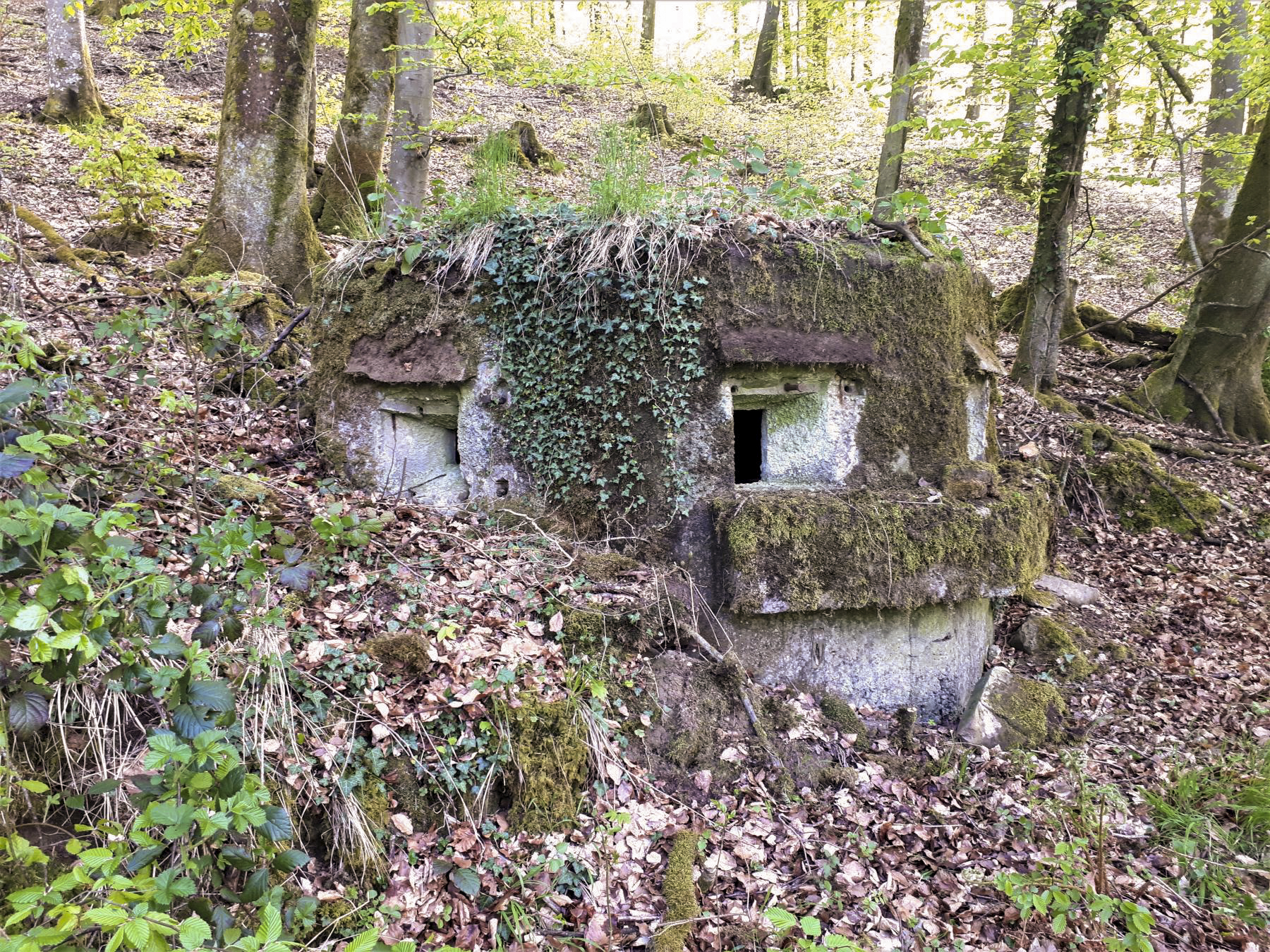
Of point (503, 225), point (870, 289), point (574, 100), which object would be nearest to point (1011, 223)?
point (574, 100)

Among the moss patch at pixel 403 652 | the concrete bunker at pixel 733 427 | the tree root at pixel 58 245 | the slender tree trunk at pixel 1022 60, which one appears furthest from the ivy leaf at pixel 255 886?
the slender tree trunk at pixel 1022 60

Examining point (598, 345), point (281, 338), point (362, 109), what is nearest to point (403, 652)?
point (598, 345)

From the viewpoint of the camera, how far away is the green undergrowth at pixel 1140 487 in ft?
23.3

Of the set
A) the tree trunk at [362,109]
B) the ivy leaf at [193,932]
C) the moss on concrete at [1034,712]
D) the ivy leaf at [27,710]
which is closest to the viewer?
the ivy leaf at [193,932]

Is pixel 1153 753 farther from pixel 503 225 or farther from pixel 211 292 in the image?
pixel 211 292

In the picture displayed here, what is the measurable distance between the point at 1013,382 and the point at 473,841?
7.84 meters

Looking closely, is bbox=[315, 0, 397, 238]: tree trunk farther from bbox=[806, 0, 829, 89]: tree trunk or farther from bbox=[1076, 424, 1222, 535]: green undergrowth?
bbox=[806, 0, 829, 89]: tree trunk

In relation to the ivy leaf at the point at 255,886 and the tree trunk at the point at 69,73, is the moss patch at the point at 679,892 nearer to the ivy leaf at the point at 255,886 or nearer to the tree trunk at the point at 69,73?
the ivy leaf at the point at 255,886

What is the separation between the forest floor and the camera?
291 centimetres

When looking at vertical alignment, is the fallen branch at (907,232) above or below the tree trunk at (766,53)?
below

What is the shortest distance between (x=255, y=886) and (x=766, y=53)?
786 inches

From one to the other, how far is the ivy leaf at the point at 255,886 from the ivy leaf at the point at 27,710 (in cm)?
73

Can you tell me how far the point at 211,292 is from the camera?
471 cm

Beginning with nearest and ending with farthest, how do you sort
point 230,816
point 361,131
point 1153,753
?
1. point 230,816
2. point 1153,753
3. point 361,131
